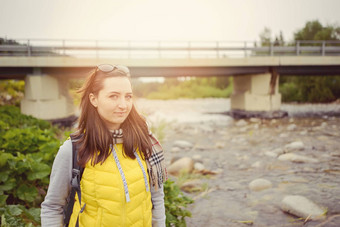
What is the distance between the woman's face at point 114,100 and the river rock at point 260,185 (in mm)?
3920

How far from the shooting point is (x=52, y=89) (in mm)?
15172

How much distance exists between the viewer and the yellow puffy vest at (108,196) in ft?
5.18

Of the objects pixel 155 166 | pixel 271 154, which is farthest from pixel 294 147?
pixel 155 166

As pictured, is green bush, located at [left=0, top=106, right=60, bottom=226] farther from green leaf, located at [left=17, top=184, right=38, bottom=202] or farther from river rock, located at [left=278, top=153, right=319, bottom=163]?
river rock, located at [left=278, top=153, right=319, bottom=163]

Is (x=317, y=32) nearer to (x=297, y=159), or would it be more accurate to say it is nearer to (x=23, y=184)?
(x=297, y=159)

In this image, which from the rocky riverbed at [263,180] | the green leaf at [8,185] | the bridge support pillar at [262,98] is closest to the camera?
the green leaf at [8,185]

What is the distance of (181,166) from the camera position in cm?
600

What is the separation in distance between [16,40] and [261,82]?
541 inches

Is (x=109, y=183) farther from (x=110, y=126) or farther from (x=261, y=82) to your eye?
(x=261, y=82)

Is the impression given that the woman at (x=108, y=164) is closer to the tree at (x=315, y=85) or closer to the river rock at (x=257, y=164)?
the river rock at (x=257, y=164)

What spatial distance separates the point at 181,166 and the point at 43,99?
1099cm

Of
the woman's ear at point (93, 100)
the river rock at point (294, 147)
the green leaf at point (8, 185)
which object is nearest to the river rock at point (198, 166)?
the river rock at point (294, 147)

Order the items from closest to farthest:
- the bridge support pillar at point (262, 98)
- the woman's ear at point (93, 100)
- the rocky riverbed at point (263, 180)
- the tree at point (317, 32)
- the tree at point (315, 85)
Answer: the woman's ear at point (93, 100) < the rocky riverbed at point (263, 180) < the bridge support pillar at point (262, 98) < the tree at point (317, 32) < the tree at point (315, 85)

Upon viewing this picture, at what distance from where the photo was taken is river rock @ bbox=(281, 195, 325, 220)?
3729 mm
